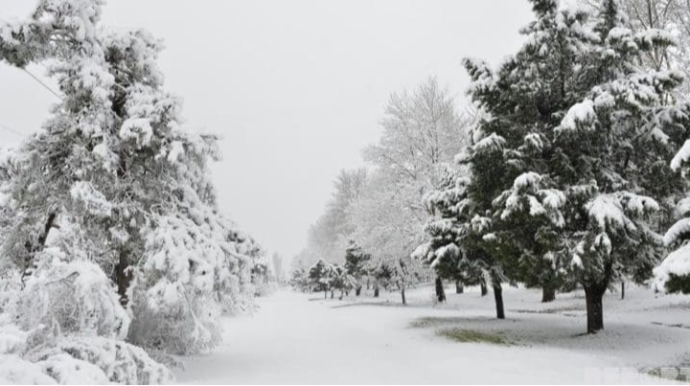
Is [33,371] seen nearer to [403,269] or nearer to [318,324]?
[318,324]

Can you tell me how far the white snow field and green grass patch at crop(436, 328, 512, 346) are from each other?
20 centimetres

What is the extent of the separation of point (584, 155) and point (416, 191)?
1301 cm

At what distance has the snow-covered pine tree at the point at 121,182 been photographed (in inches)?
380

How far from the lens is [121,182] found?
10.5 m

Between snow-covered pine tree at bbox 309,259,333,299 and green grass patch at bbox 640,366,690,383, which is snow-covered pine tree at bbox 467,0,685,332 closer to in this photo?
green grass patch at bbox 640,366,690,383

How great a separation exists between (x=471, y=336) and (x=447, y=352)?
2.80 metres

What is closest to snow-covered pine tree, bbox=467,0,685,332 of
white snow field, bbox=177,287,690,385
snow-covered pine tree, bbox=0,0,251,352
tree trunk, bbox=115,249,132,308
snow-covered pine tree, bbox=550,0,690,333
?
snow-covered pine tree, bbox=550,0,690,333

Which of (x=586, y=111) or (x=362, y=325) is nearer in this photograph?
(x=586, y=111)

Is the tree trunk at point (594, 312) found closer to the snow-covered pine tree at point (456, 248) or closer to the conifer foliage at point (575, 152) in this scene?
the conifer foliage at point (575, 152)

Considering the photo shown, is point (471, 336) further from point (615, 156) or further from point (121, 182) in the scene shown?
point (121, 182)

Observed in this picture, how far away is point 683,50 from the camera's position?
18.4 metres

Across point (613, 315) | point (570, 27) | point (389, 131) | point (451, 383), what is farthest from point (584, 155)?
point (389, 131)

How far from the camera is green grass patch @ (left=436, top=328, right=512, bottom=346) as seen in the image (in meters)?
13.2

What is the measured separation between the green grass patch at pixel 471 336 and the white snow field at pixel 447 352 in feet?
0.66
